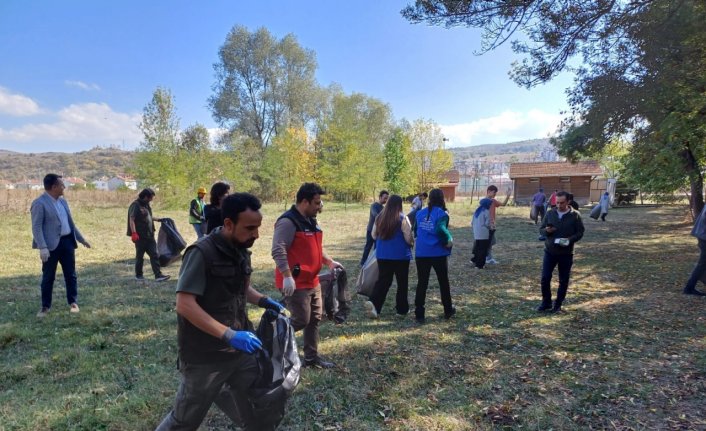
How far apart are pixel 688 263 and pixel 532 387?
9.02 meters

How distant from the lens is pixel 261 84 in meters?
40.3

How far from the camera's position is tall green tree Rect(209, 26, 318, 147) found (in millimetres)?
39531

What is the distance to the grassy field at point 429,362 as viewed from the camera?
3.33m

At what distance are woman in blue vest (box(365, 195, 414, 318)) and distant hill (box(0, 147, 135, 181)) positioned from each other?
89.0m

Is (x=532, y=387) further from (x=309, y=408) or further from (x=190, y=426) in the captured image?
(x=190, y=426)

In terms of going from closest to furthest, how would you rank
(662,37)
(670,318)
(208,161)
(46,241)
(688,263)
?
(46,241), (670,318), (662,37), (688,263), (208,161)

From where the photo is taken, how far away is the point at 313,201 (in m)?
3.74

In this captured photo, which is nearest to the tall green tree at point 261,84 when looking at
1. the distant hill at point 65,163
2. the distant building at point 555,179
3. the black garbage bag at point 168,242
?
the distant building at point 555,179

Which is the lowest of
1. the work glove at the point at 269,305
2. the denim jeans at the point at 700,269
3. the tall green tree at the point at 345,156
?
the denim jeans at the point at 700,269

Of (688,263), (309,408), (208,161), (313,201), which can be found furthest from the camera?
(208,161)

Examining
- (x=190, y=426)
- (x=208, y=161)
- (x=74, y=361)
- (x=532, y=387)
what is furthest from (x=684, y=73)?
(x=208, y=161)

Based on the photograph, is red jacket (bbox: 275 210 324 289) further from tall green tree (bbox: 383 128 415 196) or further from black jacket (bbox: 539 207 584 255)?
tall green tree (bbox: 383 128 415 196)

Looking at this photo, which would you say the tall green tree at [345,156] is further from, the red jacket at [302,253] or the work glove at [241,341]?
the work glove at [241,341]

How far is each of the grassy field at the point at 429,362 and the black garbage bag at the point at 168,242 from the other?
2.21 feet
